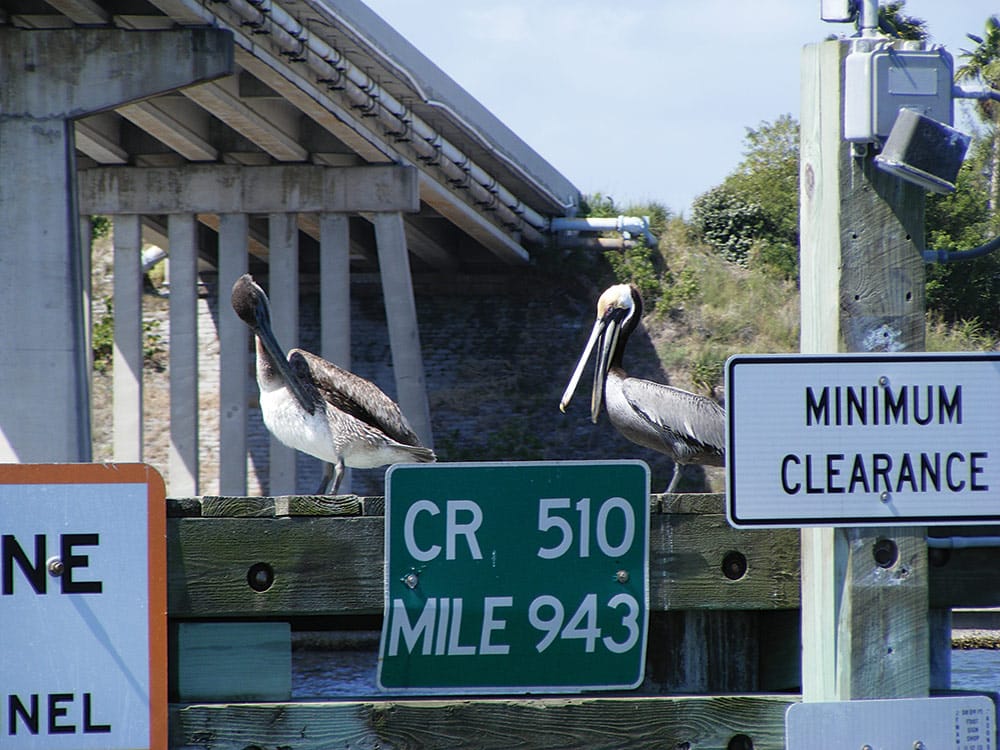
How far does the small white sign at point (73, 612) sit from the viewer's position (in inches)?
138

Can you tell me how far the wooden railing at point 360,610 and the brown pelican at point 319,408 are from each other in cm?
537

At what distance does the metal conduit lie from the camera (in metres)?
21.1

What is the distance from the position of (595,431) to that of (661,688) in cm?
2778

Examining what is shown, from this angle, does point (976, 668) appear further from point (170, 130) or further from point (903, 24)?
point (903, 24)

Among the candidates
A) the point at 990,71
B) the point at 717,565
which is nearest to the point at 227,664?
the point at 717,565

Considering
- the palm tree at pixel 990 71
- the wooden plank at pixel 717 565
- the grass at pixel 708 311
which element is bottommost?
the wooden plank at pixel 717 565

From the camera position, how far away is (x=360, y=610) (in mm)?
3881

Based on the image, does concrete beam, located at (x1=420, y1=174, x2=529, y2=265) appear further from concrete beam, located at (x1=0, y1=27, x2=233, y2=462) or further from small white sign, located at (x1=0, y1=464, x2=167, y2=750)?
small white sign, located at (x1=0, y1=464, x2=167, y2=750)

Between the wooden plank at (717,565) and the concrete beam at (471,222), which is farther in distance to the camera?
the concrete beam at (471,222)

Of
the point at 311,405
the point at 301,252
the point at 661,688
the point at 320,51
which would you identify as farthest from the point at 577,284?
the point at 661,688

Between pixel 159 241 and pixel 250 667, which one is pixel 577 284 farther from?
pixel 250 667

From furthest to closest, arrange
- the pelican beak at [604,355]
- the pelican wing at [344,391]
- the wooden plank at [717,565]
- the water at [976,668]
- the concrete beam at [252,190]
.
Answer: the concrete beam at [252,190] < the pelican beak at [604,355] < the pelican wing at [344,391] < the water at [976,668] < the wooden plank at [717,565]

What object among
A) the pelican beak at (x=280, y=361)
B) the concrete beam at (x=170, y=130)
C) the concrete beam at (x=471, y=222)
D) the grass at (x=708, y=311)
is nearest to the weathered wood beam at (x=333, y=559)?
the pelican beak at (x=280, y=361)

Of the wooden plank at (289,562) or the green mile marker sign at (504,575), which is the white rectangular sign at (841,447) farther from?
the wooden plank at (289,562)
